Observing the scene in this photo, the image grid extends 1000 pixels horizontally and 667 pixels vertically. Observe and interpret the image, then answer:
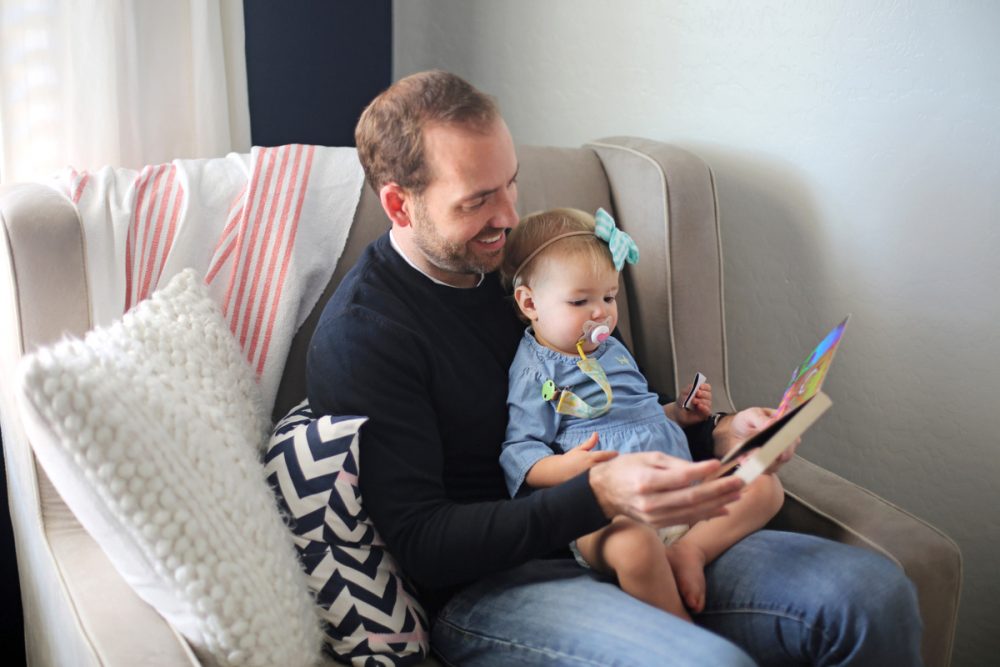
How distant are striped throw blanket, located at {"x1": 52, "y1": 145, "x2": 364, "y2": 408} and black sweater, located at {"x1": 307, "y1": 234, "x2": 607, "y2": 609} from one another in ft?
0.52

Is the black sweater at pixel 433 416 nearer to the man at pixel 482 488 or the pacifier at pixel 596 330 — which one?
the man at pixel 482 488

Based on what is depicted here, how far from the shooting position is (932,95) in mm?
1562

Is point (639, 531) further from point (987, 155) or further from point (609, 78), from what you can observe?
point (609, 78)

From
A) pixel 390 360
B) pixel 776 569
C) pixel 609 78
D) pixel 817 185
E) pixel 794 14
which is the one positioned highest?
pixel 794 14

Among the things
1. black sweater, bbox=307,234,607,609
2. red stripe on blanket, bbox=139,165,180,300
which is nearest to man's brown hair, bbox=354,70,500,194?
black sweater, bbox=307,234,607,609

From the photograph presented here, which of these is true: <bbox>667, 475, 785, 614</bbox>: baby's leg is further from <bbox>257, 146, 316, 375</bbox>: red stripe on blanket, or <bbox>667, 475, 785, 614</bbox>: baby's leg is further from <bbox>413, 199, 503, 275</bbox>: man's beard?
<bbox>257, 146, 316, 375</bbox>: red stripe on blanket

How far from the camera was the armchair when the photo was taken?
1.11 m

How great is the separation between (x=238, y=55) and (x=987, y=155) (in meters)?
1.38

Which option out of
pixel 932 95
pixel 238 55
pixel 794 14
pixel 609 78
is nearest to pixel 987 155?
pixel 932 95

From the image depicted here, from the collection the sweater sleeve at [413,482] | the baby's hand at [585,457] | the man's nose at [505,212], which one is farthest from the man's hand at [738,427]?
the man's nose at [505,212]

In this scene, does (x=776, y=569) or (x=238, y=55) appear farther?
(x=238, y=55)

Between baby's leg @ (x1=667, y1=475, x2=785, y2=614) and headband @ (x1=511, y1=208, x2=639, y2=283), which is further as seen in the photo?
headband @ (x1=511, y1=208, x2=639, y2=283)

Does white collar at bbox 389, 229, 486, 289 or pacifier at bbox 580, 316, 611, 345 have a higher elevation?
white collar at bbox 389, 229, 486, 289

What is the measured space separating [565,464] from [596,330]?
221 mm
